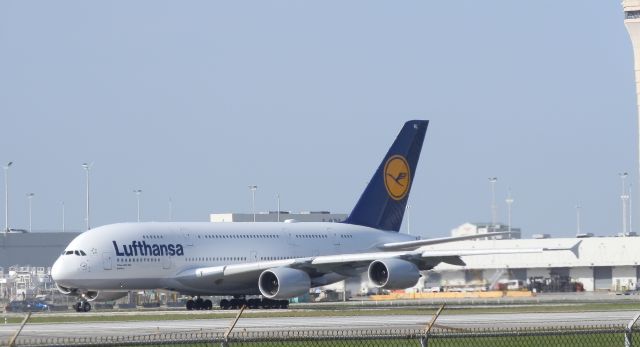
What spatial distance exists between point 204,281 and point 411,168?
14586mm

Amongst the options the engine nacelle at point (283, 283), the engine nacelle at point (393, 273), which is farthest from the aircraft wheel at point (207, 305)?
the engine nacelle at point (393, 273)

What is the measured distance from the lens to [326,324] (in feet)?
149

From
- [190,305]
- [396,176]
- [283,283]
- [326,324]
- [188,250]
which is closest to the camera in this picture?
[326,324]

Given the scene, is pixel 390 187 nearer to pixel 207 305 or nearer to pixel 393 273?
pixel 393 273

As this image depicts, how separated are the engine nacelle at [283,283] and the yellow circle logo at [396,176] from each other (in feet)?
31.4

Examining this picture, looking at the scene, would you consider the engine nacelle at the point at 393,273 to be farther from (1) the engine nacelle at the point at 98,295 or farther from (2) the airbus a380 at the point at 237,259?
(1) the engine nacelle at the point at 98,295

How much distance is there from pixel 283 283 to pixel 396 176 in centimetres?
1206

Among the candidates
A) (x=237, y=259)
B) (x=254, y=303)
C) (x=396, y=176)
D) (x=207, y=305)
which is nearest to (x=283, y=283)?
(x=254, y=303)

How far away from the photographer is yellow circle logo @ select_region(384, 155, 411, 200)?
254 ft

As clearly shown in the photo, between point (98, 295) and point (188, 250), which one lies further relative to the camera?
point (98, 295)

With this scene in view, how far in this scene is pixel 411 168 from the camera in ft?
258

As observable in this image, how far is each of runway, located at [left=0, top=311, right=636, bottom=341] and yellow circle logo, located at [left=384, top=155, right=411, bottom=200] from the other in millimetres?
23338

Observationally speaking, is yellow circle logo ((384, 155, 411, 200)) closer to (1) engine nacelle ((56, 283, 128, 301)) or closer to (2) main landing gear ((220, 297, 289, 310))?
(2) main landing gear ((220, 297, 289, 310))

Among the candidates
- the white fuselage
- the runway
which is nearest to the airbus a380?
the white fuselage
